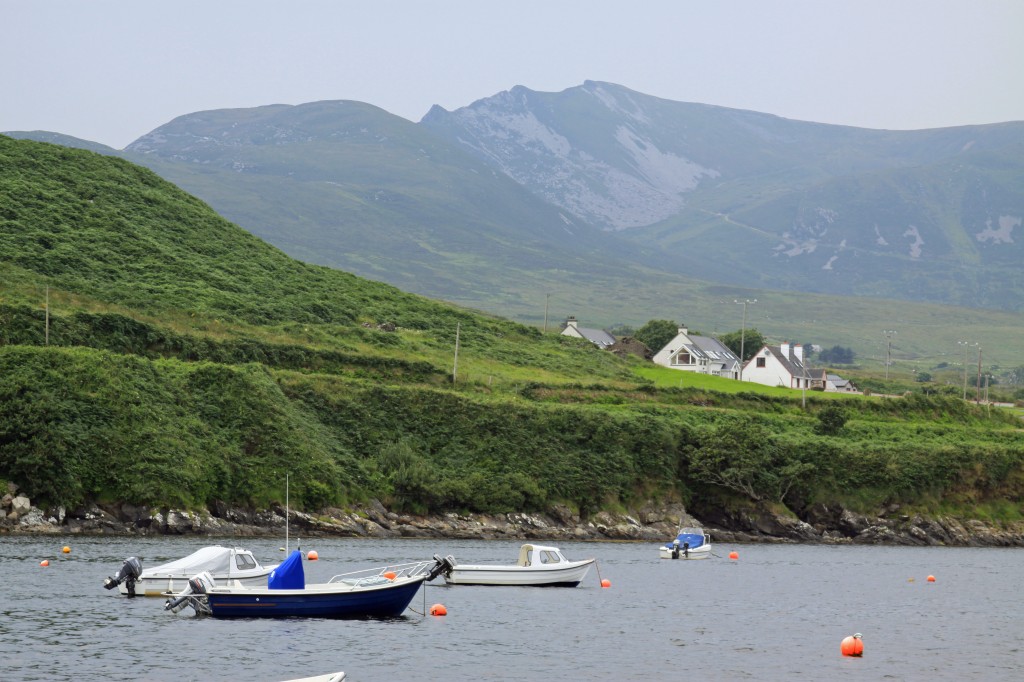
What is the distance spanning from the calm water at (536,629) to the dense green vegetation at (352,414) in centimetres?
1154

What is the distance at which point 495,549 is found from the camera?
90562 millimetres

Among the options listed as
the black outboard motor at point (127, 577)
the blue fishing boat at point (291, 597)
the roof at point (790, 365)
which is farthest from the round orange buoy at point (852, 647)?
the roof at point (790, 365)

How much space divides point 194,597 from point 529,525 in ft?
168

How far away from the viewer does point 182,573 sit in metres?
59.5

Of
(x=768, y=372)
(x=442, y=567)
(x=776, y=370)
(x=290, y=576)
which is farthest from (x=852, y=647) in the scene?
(x=768, y=372)

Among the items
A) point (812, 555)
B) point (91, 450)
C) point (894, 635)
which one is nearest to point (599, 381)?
point (812, 555)

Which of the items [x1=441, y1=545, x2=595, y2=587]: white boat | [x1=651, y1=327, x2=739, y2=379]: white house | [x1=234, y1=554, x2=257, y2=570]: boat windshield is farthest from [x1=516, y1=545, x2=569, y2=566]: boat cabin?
[x1=651, y1=327, x2=739, y2=379]: white house

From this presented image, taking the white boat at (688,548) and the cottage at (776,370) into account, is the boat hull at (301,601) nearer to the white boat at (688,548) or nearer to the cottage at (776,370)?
the white boat at (688,548)

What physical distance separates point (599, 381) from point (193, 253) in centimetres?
5732

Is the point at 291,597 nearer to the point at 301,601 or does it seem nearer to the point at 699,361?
the point at 301,601

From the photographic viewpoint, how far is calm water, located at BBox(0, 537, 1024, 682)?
1854 inches

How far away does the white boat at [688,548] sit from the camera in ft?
309

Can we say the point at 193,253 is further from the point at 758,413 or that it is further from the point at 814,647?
the point at 814,647

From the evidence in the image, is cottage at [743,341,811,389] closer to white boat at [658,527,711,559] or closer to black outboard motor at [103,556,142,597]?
white boat at [658,527,711,559]
